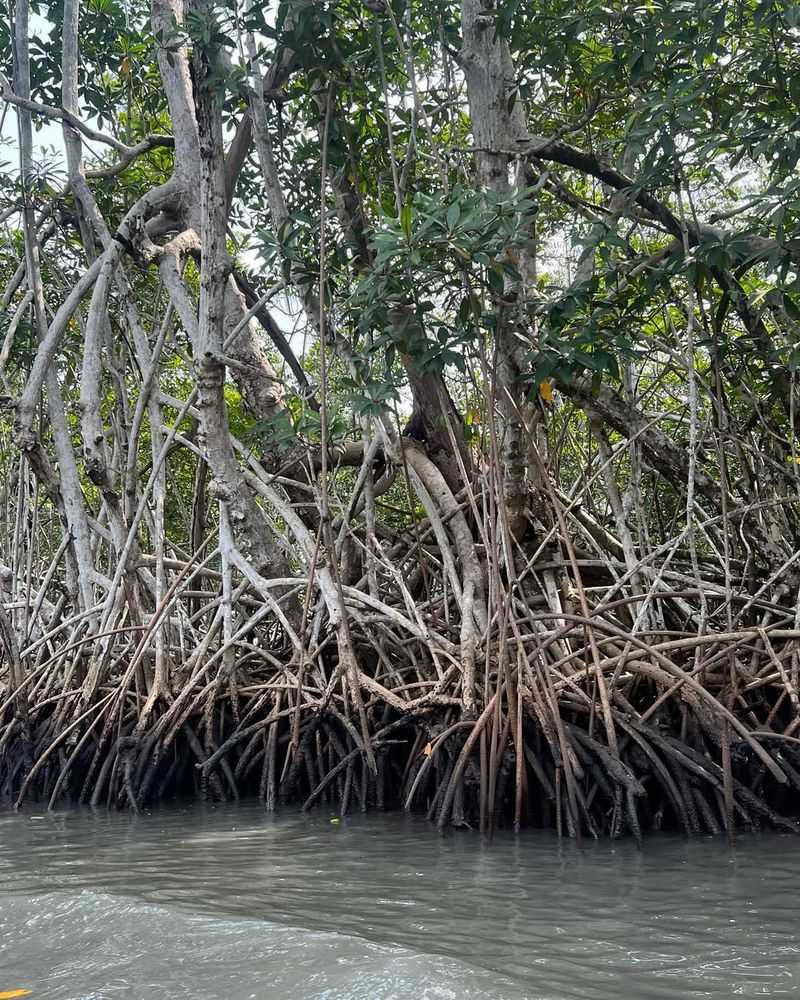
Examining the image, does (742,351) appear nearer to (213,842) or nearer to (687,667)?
(687,667)

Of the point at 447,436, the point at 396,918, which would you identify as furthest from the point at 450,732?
the point at 447,436

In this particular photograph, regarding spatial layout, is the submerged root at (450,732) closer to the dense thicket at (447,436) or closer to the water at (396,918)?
the dense thicket at (447,436)

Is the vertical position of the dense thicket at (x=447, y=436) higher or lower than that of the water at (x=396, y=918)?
higher

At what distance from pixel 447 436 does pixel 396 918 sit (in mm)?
2857

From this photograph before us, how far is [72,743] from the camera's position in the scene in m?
5.55

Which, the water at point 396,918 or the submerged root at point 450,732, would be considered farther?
the submerged root at point 450,732

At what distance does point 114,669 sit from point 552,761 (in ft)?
9.11

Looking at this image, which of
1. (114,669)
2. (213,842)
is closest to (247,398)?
(114,669)

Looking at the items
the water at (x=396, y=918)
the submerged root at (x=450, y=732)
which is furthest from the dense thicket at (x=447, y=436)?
the water at (x=396, y=918)

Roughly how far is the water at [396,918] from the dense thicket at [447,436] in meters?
0.38

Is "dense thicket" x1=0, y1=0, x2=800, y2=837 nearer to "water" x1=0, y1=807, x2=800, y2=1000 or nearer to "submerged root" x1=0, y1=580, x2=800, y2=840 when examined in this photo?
"submerged root" x1=0, y1=580, x2=800, y2=840

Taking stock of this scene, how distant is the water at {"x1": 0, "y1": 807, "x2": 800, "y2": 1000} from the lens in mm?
2451

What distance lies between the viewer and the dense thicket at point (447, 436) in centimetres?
403

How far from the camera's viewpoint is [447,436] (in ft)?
17.8
